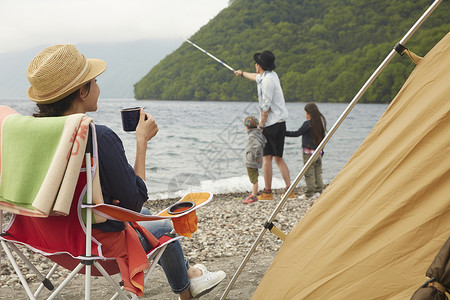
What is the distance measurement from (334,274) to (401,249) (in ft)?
1.13

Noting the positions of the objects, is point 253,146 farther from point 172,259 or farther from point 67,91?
point 67,91

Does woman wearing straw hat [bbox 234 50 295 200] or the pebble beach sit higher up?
woman wearing straw hat [bbox 234 50 295 200]

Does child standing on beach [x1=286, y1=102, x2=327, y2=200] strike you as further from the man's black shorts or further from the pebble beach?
the pebble beach

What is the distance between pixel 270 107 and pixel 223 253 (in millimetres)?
2800

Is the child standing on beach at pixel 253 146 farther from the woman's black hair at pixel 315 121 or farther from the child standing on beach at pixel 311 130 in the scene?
the woman's black hair at pixel 315 121

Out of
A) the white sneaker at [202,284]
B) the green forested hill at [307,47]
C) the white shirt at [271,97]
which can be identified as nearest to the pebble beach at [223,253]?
the white sneaker at [202,284]

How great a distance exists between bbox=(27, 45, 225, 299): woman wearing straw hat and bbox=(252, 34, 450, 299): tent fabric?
947 mm

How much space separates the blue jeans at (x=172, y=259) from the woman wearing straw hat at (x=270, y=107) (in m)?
4.26

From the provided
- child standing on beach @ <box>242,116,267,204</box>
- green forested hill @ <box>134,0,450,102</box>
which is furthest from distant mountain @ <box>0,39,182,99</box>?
child standing on beach @ <box>242,116,267,204</box>

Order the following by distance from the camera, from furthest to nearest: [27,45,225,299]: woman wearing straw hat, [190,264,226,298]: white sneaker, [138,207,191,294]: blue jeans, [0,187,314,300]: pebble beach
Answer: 1. [0,187,314,300]: pebble beach
2. [190,264,226,298]: white sneaker
3. [138,207,191,294]: blue jeans
4. [27,45,225,299]: woman wearing straw hat

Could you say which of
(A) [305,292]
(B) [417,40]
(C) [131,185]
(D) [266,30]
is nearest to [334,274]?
(A) [305,292]

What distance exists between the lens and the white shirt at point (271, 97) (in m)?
6.59

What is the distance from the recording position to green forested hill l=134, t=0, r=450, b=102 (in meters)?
33.0

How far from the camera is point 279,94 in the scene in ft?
21.9
